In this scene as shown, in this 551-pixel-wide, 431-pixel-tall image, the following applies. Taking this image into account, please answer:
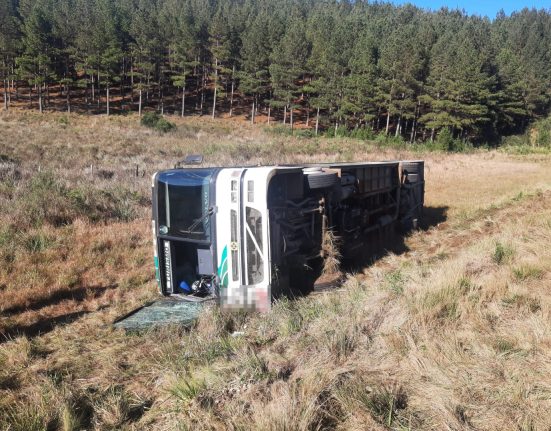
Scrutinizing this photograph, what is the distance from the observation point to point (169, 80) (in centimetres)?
6550

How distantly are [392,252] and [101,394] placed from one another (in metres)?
6.97

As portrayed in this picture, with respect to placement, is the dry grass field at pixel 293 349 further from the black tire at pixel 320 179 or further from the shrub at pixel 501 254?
the black tire at pixel 320 179

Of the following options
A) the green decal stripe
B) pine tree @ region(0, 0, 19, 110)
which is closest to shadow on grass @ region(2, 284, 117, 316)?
the green decal stripe

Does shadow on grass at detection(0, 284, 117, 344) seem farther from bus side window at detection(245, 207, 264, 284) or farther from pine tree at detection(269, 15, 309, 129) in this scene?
pine tree at detection(269, 15, 309, 129)

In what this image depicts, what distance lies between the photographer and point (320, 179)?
6660mm

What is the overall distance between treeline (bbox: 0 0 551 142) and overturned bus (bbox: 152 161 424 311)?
1870 inches

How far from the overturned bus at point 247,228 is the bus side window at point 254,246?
0.01 m

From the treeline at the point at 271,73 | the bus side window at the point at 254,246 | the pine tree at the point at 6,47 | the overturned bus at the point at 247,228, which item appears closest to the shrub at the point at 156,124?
the treeline at the point at 271,73

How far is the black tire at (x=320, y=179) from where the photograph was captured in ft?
21.7

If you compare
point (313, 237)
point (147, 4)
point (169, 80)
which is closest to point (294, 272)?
point (313, 237)

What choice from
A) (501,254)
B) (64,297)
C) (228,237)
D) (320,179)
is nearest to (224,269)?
(228,237)

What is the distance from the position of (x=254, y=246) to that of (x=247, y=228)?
0.89ft

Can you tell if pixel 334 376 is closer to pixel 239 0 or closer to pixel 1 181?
pixel 1 181

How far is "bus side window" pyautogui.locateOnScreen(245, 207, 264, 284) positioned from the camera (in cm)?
588
